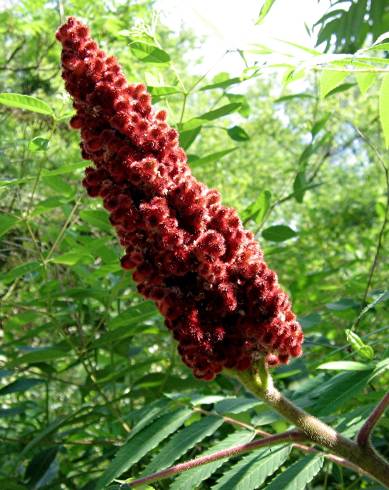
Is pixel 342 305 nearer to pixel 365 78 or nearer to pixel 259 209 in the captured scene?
pixel 259 209

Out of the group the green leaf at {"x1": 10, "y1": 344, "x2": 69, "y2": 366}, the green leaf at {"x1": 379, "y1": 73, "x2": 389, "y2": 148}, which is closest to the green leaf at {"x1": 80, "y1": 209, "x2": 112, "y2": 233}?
the green leaf at {"x1": 10, "y1": 344, "x2": 69, "y2": 366}

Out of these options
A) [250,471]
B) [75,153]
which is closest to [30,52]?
[75,153]

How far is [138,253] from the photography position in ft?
5.79

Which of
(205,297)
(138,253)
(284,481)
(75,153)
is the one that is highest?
(75,153)

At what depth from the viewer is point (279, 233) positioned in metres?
3.18

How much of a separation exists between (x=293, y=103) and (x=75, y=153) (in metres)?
4.33

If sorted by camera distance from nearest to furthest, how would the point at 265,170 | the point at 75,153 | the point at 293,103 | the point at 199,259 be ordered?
the point at 199,259 → the point at 75,153 → the point at 265,170 → the point at 293,103

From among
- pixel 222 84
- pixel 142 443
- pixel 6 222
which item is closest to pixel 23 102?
pixel 6 222

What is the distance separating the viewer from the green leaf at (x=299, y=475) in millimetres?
1826

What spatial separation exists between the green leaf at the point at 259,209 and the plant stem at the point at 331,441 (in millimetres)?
1422

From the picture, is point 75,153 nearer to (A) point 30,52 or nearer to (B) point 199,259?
(A) point 30,52

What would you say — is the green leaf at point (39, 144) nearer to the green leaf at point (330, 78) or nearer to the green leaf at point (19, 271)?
the green leaf at point (19, 271)

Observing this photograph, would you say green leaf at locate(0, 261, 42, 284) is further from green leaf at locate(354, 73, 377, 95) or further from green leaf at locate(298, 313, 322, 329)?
green leaf at locate(354, 73, 377, 95)

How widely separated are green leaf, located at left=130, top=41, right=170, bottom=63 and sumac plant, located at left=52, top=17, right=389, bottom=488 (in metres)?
0.75
